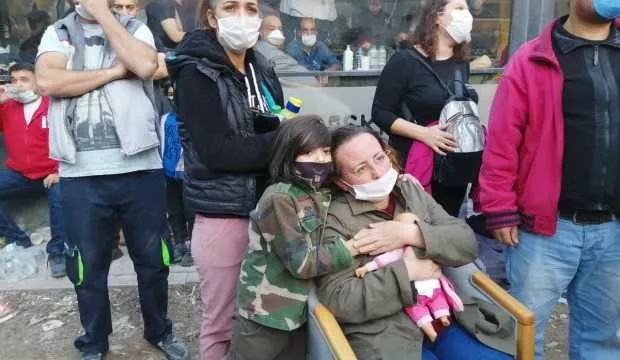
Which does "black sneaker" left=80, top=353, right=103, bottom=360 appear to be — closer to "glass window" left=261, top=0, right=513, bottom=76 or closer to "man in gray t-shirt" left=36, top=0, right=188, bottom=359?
"man in gray t-shirt" left=36, top=0, right=188, bottom=359

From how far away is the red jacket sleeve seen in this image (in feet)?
7.84

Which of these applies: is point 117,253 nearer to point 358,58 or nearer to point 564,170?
point 358,58

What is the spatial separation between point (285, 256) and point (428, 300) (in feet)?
1.76

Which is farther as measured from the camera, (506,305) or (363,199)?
(363,199)

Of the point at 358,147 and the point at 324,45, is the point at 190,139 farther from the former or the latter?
the point at 324,45

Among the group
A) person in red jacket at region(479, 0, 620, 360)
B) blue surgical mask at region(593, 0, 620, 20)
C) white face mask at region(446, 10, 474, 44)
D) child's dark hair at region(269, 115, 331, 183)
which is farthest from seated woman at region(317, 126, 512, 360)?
white face mask at region(446, 10, 474, 44)

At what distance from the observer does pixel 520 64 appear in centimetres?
238

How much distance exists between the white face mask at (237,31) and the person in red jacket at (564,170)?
1003 millimetres

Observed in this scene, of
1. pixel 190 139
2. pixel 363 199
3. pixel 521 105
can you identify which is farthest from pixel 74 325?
pixel 521 105

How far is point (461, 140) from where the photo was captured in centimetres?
315

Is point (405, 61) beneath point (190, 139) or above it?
above

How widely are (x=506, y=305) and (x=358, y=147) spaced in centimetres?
76

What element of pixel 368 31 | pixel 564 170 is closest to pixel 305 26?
pixel 368 31

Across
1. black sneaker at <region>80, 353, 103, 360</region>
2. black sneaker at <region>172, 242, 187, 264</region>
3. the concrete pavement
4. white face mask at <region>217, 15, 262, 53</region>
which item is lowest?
the concrete pavement
